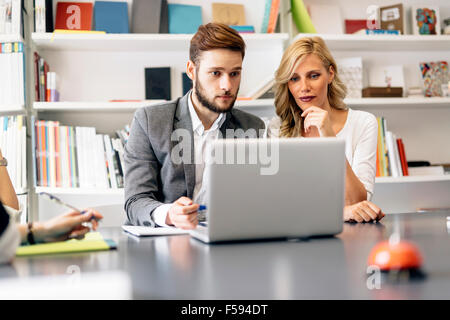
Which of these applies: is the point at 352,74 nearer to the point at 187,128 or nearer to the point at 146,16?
the point at 146,16

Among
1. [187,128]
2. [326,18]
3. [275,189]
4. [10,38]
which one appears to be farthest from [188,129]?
[326,18]

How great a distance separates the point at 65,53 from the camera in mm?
2641

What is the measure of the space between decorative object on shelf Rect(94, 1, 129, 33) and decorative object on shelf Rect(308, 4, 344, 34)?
1.06 metres

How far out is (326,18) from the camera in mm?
2746

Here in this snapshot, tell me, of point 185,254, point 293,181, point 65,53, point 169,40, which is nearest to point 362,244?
point 293,181

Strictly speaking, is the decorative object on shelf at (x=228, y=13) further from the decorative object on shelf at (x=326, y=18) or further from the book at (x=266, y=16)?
the decorative object on shelf at (x=326, y=18)

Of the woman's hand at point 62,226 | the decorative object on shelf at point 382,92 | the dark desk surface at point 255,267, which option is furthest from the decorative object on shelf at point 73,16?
the woman's hand at point 62,226

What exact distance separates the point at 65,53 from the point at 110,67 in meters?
0.26

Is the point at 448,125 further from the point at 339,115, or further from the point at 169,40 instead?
the point at 169,40

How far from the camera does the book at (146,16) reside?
8.36 feet

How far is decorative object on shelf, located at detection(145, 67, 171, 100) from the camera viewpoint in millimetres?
2639

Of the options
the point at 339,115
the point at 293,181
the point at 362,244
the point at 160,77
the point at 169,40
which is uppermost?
the point at 169,40

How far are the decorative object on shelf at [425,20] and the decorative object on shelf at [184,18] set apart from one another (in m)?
1.27

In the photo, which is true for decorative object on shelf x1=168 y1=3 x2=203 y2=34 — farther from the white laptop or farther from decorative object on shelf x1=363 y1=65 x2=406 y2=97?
the white laptop
